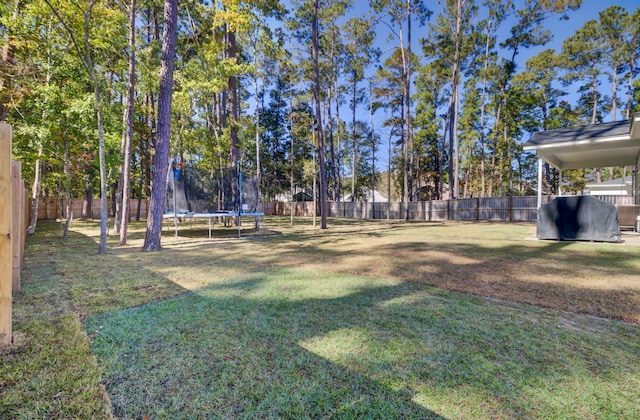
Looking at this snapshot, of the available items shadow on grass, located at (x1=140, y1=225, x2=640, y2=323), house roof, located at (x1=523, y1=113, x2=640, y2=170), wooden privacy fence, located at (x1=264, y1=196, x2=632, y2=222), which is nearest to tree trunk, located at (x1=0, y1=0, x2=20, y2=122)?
shadow on grass, located at (x1=140, y1=225, x2=640, y2=323)

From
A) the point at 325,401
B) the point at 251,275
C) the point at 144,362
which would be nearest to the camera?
the point at 325,401

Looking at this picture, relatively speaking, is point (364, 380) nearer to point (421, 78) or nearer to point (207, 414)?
point (207, 414)

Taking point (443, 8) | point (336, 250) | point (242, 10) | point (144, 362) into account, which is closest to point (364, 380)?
point (144, 362)

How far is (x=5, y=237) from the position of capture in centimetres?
170

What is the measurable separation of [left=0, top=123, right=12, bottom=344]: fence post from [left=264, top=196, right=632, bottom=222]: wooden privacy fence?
38.6 ft

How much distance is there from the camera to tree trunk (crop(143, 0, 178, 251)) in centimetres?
567

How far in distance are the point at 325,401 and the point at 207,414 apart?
1.75 feet

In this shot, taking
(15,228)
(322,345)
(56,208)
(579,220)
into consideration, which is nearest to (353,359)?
(322,345)

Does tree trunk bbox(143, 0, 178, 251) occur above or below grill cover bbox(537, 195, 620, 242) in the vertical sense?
above

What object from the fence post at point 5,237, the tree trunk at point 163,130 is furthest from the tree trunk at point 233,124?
the fence post at point 5,237

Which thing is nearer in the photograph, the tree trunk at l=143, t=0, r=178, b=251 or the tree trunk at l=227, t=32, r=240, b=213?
the tree trunk at l=143, t=0, r=178, b=251

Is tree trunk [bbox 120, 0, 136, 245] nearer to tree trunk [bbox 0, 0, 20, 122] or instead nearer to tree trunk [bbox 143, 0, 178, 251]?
tree trunk [bbox 143, 0, 178, 251]

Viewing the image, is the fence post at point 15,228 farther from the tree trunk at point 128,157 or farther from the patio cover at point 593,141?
the patio cover at point 593,141

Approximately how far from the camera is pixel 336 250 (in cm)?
600
